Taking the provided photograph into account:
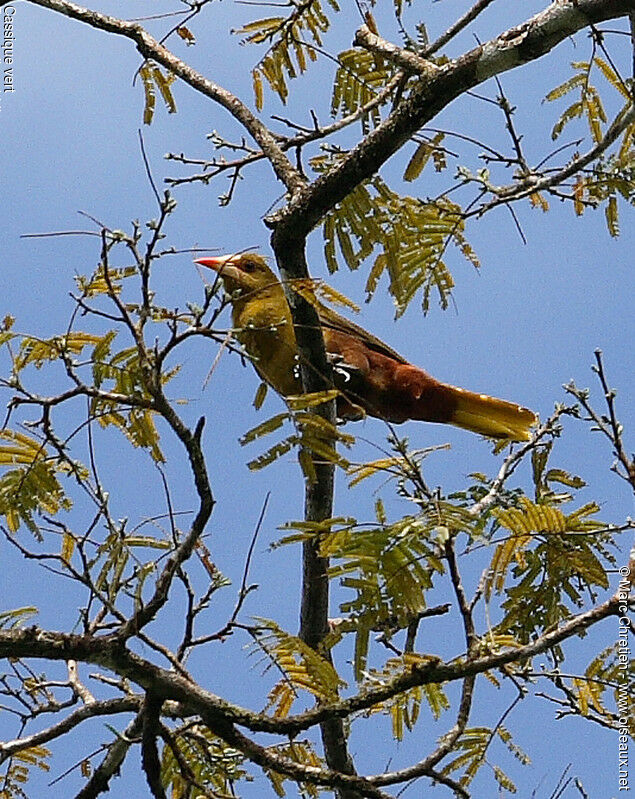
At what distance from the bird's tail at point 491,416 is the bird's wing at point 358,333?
31 centimetres

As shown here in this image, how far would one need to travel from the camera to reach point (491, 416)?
15.3ft

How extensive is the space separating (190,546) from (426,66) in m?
1.84

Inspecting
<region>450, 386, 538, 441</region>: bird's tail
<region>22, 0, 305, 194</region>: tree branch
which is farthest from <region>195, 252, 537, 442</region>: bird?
<region>22, 0, 305, 194</region>: tree branch

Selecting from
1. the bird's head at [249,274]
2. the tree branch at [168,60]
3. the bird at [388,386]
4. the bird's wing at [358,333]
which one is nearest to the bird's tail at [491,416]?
the bird at [388,386]

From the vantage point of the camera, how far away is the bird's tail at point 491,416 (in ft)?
15.2

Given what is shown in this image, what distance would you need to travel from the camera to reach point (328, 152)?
4176 mm

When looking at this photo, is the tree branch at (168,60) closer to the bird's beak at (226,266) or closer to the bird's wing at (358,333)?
the bird's beak at (226,266)

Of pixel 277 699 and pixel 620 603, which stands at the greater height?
pixel 277 699

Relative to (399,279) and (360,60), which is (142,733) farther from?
(360,60)

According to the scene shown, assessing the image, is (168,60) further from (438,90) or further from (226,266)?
(438,90)

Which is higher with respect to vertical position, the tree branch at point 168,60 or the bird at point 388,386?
the tree branch at point 168,60

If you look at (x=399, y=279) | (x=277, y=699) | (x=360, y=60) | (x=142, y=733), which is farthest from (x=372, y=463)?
(x=360, y=60)

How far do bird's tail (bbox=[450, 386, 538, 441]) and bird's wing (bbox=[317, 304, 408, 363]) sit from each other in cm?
31

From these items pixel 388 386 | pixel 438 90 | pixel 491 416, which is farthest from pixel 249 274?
pixel 438 90
